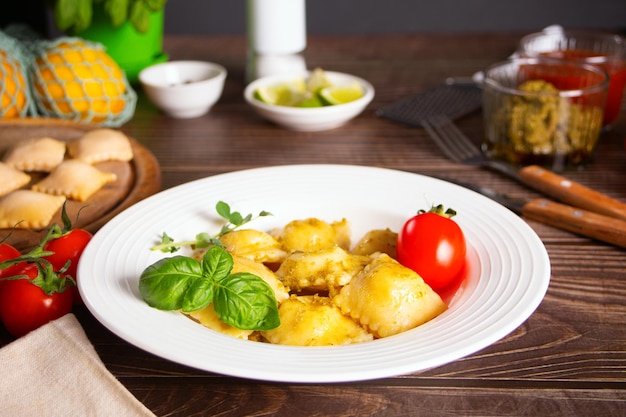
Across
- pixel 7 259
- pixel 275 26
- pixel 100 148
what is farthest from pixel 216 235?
pixel 275 26

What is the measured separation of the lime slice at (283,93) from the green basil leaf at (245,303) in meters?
1.24

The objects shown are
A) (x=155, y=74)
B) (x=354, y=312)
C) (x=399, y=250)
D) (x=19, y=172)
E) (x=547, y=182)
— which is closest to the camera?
(x=354, y=312)

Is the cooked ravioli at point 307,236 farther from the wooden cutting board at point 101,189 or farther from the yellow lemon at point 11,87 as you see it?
the yellow lemon at point 11,87

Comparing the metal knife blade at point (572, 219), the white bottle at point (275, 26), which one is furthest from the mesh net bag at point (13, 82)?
the metal knife blade at point (572, 219)

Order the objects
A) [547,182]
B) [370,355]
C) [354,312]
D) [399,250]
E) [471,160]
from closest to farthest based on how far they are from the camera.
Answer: [370,355], [354,312], [399,250], [547,182], [471,160]

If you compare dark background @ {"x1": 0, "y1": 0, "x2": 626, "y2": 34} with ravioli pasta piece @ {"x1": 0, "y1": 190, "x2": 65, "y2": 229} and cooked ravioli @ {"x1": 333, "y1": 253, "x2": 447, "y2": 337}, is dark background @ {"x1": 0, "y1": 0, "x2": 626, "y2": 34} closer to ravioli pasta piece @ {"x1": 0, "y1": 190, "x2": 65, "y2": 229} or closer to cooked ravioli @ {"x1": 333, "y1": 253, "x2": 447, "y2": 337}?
ravioli pasta piece @ {"x1": 0, "y1": 190, "x2": 65, "y2": 229}

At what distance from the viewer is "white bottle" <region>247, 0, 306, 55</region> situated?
2.49 m

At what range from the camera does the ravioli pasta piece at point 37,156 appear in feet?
6.19

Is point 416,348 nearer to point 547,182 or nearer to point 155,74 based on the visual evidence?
point 547,182

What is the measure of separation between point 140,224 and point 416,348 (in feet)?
2.12

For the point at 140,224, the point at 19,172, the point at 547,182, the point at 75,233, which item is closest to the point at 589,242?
the point at 547,182

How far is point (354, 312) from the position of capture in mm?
1187

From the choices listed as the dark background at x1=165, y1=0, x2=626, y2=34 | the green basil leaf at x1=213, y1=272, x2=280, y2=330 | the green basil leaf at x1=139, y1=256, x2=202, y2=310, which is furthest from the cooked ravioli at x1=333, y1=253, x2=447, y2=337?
the dark background at x1=165, y1=0, x2=626, y2=34

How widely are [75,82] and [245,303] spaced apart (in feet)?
4.49
